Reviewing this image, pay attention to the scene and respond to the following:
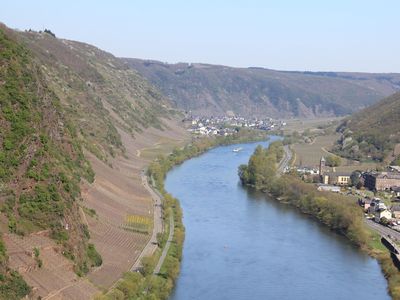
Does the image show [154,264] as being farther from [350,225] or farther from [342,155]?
[342,155]

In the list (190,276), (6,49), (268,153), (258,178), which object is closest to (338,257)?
(190,276)

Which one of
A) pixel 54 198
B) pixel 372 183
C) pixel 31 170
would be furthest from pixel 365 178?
pixel 31 170

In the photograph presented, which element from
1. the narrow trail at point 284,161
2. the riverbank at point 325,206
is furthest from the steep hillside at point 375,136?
the riverbank at point 325,206

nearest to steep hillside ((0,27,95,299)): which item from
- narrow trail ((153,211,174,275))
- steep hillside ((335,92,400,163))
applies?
narrow trail ((153,211,174,275))

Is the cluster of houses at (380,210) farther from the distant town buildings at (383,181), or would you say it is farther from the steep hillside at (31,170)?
the steep hillside at (31,170)

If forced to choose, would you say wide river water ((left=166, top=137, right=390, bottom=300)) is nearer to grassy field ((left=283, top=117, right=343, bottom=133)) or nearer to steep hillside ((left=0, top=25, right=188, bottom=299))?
steep hillside ((left=0, top=25, right=188, bottom=299))
